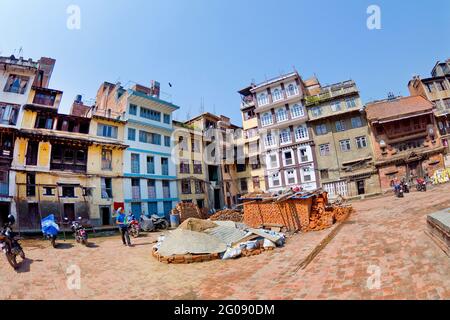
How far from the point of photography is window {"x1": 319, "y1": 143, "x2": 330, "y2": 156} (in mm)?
30981

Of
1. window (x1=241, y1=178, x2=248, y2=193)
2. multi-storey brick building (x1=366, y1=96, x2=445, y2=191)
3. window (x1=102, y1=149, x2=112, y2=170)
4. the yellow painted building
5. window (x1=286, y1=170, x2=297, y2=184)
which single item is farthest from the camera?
window (x1=241, y1=178, x2=248, y2=193)

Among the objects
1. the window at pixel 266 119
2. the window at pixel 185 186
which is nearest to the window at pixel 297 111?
the window at pixel 266 119

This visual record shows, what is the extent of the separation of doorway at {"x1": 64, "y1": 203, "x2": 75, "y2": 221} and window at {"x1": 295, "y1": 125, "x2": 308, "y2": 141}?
27.7 metres

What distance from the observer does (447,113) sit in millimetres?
28406

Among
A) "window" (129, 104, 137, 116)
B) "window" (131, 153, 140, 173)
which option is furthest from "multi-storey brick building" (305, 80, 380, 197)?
"window" (131, 153, 140, 173)

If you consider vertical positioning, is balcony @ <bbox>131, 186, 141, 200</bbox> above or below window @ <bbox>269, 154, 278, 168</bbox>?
below

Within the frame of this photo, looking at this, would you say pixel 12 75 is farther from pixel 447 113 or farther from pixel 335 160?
pixel 447 113

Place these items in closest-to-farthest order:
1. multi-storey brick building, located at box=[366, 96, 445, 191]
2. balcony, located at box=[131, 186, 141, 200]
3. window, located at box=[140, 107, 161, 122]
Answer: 1. balcony, located at box=[131, 186, 141, 200]
2. multi-storey brick building, located at box=[366, 96, 445, 191]
3. window, located at box=[140, 107, 161, 122]

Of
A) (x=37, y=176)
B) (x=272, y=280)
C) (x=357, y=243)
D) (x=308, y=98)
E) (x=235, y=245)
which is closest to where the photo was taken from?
(x=272, y=280)

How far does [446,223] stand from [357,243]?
3.27 metres

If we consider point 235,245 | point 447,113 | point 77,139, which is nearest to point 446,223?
point 235,245

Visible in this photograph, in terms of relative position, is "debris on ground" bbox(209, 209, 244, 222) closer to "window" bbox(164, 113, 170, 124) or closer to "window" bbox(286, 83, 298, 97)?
"window" bbox(164, 113, 170, 124)

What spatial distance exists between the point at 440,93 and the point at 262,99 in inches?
Result: 902
